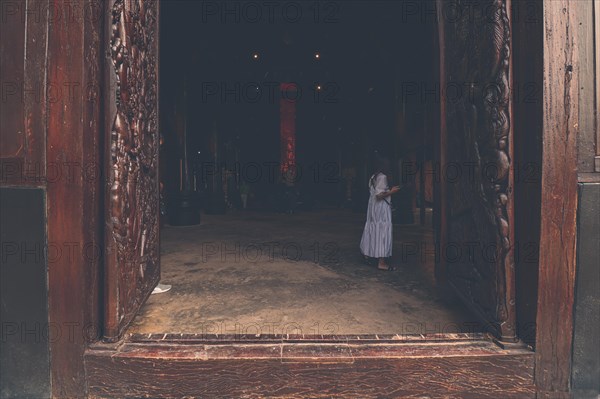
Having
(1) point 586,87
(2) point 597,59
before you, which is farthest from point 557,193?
(2) point 597,59

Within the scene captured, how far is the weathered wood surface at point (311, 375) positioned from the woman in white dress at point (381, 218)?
74.5 inches

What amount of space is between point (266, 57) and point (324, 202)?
20.6 feet

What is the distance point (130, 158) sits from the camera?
228 cm

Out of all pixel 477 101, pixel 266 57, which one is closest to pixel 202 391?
pixel 477 101

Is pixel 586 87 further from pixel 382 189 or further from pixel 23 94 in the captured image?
pixel 23 94

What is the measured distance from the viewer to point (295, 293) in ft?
10.1

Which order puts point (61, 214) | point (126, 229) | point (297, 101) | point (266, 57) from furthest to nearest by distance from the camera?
point (297, 101) → point (266, 57) → point (126, 229) → point (61, 214)

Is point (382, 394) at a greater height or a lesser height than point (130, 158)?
lesser

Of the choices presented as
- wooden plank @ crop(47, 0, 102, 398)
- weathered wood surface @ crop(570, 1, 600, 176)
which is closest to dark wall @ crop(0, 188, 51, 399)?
wooden plank @ crop(47, 0, 102, 398)

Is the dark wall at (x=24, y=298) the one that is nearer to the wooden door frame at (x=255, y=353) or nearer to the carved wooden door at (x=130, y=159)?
the wooden door frame at (x=255, y=353)

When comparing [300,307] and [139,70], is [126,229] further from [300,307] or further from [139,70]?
[300,307]

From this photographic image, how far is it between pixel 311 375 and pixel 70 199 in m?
1.75

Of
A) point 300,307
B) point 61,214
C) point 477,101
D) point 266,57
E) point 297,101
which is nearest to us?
point 61,214

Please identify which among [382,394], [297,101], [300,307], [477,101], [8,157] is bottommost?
[382,394]
